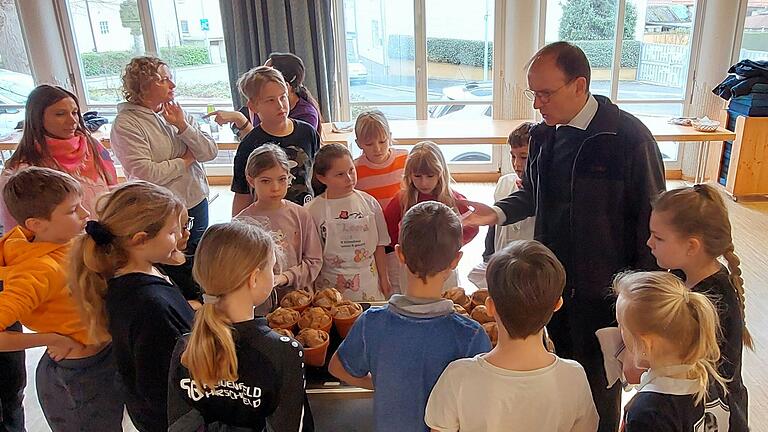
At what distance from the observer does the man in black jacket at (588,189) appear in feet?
5.32

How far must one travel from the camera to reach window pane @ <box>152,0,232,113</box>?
5289 millimetres

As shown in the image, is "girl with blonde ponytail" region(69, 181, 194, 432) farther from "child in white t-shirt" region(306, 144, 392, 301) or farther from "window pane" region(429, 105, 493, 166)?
"window pane" region(429, 105, 493, 166)

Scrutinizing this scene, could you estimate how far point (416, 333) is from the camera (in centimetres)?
125

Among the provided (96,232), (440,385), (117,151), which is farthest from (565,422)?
(117,151)

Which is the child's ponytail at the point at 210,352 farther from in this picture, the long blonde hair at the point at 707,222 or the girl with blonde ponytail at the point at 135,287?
the long blonde hair at the point at 707,222

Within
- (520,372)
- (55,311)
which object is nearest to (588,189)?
(520,372)

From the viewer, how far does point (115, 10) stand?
17.4ft

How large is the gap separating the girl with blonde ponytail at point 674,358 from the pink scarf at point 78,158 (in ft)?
6.94

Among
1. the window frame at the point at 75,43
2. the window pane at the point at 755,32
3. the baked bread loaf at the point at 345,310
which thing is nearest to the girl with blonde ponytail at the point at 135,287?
the baked bread loaf at the point at 345,310

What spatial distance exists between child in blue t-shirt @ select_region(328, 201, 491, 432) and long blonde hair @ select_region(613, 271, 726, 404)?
336 mm

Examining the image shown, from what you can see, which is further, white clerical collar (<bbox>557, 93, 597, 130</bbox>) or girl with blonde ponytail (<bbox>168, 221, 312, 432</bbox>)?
white clerical collar (<bbox>557, 93, 597, 130</bbox>)

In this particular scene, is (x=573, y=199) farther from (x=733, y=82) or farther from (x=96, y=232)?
(x=733, y=82)

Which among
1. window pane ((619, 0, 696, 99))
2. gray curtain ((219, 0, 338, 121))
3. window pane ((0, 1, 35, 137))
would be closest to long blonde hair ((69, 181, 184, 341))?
gray curtain ((219, 0, 338, 121))

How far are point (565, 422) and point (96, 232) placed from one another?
1.13 meters
